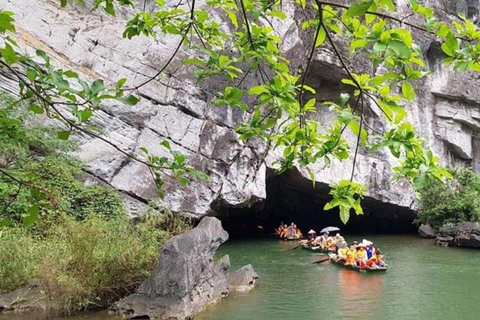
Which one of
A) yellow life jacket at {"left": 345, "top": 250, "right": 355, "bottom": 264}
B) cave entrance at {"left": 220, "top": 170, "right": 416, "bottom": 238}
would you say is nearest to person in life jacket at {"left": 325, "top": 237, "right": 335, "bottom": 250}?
yellow life jacket at {"left": 345, "top": 250, "right": 355, "bottom": 264}

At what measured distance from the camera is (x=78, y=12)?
1362 centimetres

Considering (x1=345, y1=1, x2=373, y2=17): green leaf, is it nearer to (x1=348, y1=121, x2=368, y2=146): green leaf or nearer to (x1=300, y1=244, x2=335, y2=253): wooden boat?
(x1=348, y1=121, x2=368, y2=146): green leaf

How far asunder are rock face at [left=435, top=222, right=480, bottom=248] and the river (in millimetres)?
1165

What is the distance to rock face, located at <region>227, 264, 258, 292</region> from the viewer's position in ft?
27.6

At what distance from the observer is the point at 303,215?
22250 millimetres

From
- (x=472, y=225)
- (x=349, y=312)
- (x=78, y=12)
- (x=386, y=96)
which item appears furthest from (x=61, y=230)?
(x=472, y=225)

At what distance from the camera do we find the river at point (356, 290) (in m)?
7.18

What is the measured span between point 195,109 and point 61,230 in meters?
6.67

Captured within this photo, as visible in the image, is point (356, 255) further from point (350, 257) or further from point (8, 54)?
point (8, 54)

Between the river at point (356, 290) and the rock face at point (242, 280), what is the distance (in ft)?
0.55

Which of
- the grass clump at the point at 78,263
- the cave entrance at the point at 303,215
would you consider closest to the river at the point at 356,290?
the grass clump at the point at 78,263

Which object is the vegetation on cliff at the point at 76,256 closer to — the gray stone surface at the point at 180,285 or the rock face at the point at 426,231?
the gray stone surface at the point at 180,285

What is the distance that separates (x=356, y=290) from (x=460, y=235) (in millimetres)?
7813

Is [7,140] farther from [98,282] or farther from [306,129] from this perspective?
[98,282]
